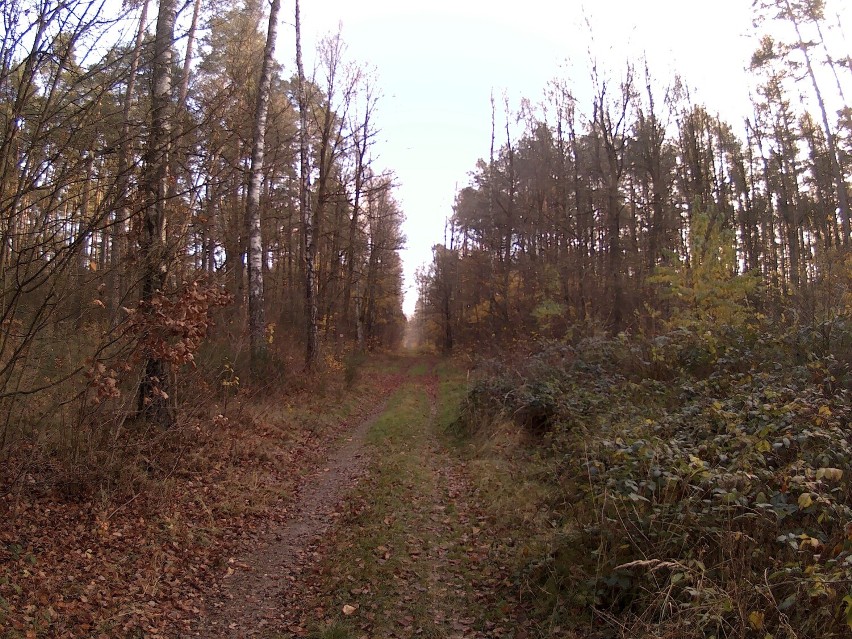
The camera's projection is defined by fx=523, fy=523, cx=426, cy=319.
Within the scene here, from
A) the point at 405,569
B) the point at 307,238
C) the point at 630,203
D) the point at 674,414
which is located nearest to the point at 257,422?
the point at 405,569

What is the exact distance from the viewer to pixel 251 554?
18.2 ft

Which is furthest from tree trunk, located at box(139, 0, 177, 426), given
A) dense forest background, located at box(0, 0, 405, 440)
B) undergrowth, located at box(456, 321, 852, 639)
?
undergrowth, located at box(456, 321, 852, 639)

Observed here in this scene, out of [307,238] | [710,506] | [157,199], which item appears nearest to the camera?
[710,506]

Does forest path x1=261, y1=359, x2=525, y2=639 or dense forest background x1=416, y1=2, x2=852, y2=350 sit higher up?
dense forest background x1=416, y1=2, x2=852, y2=350

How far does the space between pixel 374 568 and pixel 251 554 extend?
55.8 inches

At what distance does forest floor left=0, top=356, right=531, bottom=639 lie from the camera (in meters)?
4.15

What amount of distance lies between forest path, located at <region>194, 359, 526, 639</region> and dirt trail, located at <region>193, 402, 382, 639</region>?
12 millimetres

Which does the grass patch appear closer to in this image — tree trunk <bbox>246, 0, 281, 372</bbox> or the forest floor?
the forest floor

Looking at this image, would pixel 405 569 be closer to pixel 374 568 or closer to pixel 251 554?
pixel 374 568

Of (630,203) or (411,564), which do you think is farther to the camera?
(630,203)

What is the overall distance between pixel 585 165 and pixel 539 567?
25444mm

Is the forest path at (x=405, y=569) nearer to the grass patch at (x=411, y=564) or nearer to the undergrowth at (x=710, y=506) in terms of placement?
the grass patch at (x=411, y=564)

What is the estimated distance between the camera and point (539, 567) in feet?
15.5

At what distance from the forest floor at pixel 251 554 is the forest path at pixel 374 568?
17 mm
